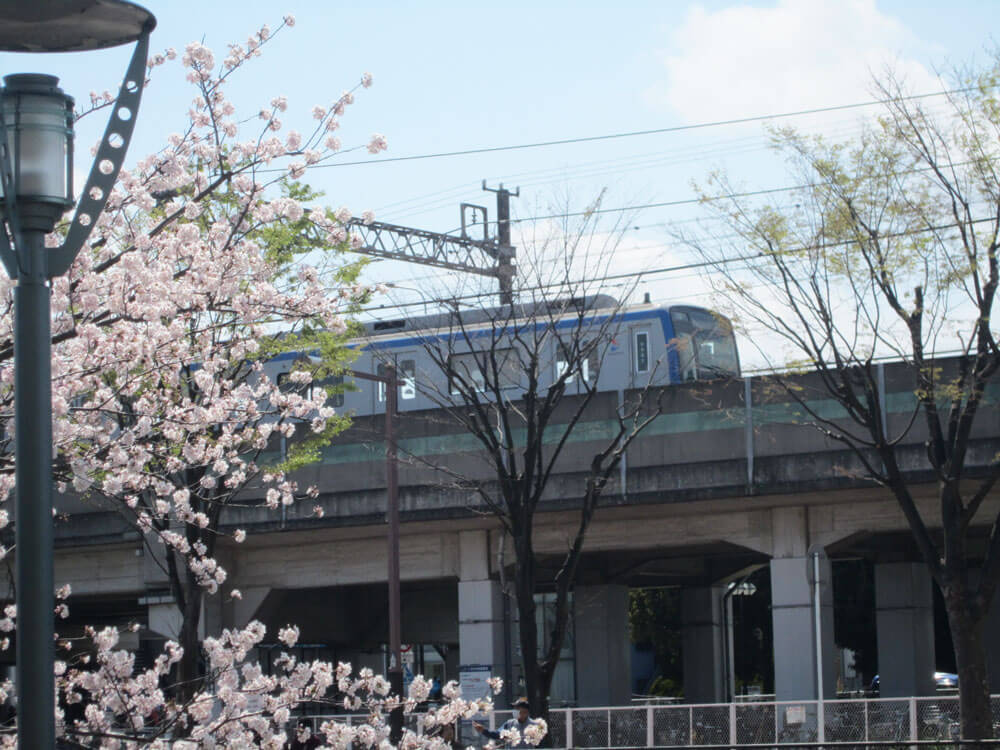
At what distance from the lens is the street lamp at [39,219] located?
4.96 meters

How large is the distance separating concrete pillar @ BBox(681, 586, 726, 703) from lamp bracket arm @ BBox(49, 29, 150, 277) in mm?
29346

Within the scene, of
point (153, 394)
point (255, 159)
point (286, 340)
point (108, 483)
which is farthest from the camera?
point (286, 340)

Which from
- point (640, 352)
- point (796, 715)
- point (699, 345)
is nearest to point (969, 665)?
point (796, 715)

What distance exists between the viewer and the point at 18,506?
499 centimetres

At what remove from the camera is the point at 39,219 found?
5.39 metres

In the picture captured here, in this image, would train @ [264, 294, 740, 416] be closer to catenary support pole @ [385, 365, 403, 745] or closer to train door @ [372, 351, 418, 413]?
train door @ [372, 351, 418, 413]

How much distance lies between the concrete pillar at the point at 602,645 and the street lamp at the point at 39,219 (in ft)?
83.7

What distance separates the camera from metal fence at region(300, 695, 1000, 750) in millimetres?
18812

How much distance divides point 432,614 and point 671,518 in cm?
1402

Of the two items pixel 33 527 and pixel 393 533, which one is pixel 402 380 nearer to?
pixel 393 533

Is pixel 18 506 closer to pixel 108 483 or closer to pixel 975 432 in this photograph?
pixel 108 483

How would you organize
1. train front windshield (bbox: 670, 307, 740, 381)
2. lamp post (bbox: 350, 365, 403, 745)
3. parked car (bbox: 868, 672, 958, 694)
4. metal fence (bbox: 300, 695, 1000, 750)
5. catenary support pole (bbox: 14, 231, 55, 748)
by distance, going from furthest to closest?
parked car (bbox: 868, 672, 958, 694)
train front windshield (bbox: 670, 307, 740, 381)
lamp post (bbox: 350, 365, 403, 745)
metal fence (bbox: 300, 695, 1000, 750)
catenary support pole (bbox: 14, 231, 55, 748)

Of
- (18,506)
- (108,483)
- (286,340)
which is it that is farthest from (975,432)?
(18,506)

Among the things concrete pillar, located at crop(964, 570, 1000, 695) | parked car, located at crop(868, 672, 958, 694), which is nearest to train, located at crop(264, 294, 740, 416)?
concrete pillar, located at crop(964, 570, 1000, 695)
